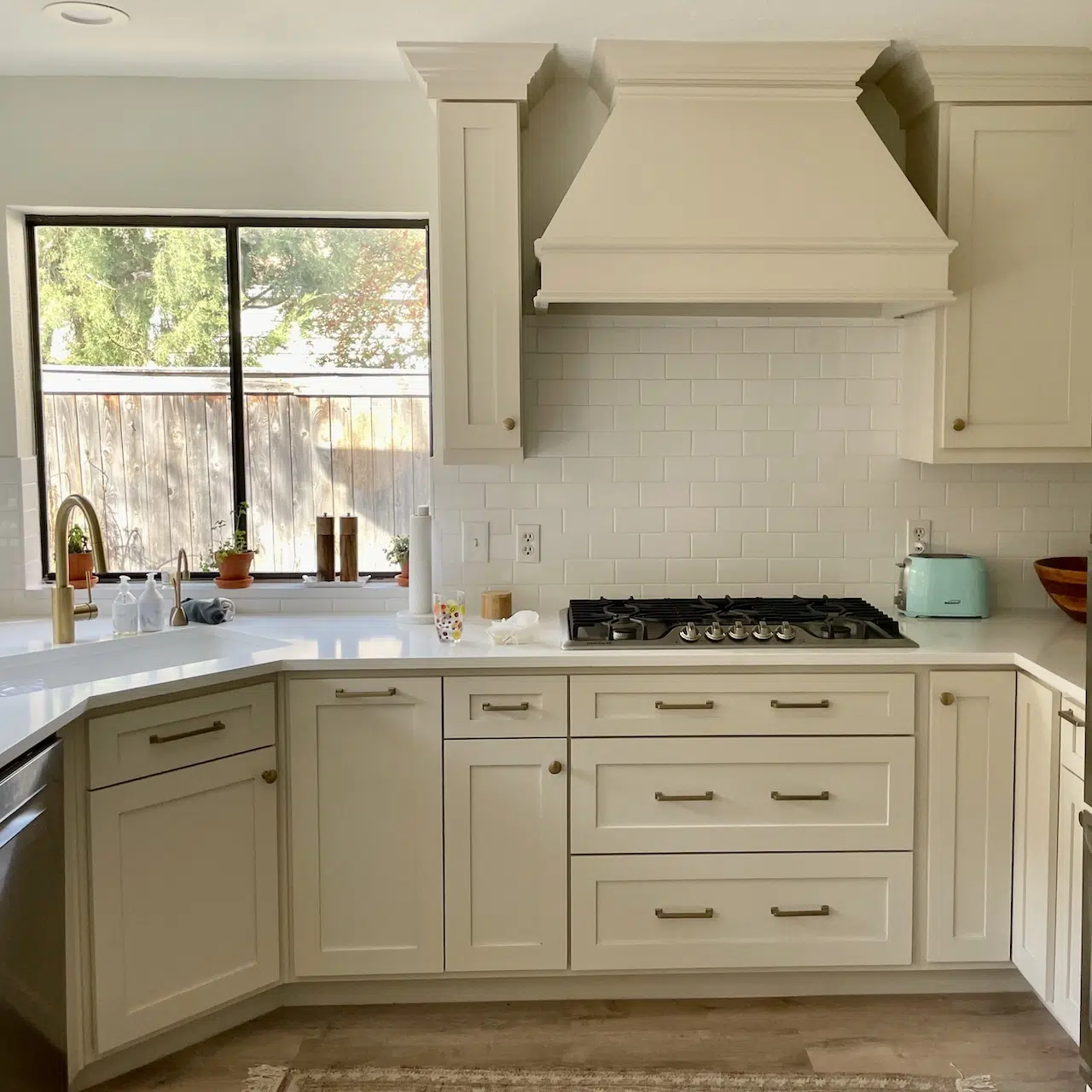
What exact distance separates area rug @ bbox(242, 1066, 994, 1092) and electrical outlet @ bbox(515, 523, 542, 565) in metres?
1.44

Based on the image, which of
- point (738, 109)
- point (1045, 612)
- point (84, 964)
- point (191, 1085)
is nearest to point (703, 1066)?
point (191, 1085)

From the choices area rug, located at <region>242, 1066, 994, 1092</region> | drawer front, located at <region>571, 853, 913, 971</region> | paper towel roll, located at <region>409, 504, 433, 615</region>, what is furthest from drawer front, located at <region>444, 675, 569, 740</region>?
area rug, located at <region>242, 1066, 994, 1092</region>

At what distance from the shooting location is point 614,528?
11.5 ft

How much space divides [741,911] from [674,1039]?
0.36m

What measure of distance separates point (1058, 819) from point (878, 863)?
475 millimetres

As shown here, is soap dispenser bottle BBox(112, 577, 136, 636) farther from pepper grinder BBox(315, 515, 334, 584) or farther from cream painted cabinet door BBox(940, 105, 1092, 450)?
cream painted cabinet door BBox(940, 105, 1092, 450)

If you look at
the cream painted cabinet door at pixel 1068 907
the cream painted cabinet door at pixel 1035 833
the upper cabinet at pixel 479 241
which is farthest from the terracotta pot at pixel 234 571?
the cream painted cabinet door at pixel 1068 907

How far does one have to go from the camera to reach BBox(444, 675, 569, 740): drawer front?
289 cm

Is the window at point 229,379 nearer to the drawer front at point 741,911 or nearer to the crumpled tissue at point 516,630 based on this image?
the crumpled tissue at point 516,630

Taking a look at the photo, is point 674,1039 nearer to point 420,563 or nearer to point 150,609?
point 420,563

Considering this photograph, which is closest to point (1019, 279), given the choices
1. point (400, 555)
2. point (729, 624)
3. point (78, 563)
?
point (729, 624)

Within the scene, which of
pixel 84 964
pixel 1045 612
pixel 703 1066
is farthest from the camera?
pixel 1045 612

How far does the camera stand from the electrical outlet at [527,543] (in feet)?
11.5

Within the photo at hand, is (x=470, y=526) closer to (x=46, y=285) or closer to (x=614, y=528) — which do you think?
(x=614, y=528)
